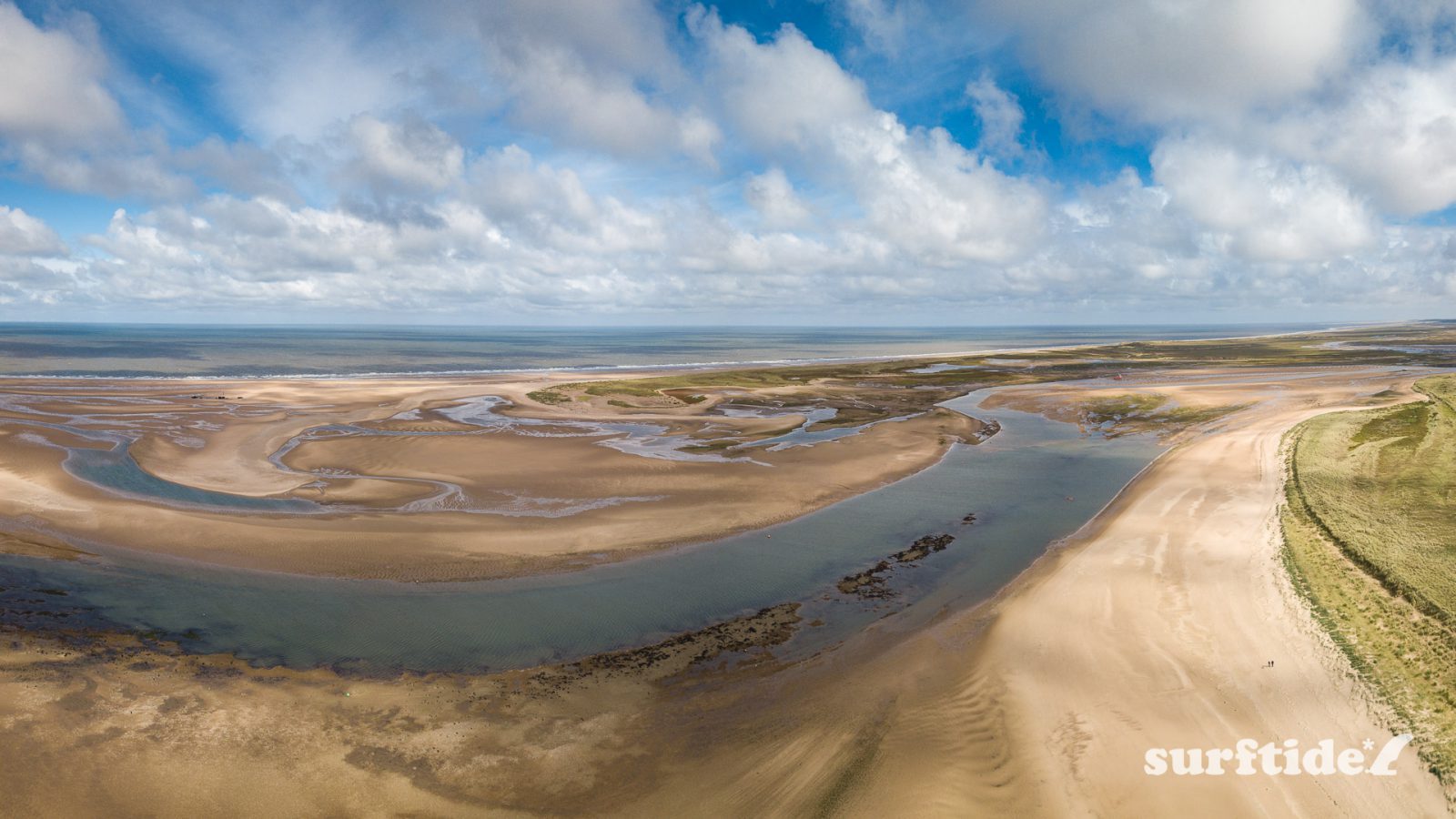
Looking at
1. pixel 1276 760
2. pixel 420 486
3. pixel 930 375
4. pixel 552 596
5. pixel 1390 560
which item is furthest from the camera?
pixel 930 375

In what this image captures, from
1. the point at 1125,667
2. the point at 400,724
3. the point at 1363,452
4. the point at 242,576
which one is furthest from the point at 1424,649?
the point at 242,576

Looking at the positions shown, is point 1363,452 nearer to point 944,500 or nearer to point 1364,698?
point 944,500

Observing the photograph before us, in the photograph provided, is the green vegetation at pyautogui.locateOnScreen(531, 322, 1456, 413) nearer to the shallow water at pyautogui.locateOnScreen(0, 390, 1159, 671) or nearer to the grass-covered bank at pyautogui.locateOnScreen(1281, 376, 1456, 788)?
the grass-covered bank at pyautogui.locateOnScreen(1281, 376, 1456, 788)

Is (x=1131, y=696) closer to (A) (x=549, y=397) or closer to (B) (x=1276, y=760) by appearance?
(B) (x=1276, y=760)

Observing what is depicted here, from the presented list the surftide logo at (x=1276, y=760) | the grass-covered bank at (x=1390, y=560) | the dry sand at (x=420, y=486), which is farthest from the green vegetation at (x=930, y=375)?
the surftide logo at (x=1276, y=760)

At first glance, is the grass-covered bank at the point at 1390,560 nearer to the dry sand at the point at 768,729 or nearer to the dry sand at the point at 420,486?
the dry sand at the point at 768,729

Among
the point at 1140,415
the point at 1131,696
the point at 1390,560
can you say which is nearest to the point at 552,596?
the point at 1131,696

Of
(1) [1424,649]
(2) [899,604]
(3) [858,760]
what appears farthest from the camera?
(2) [899,604]
